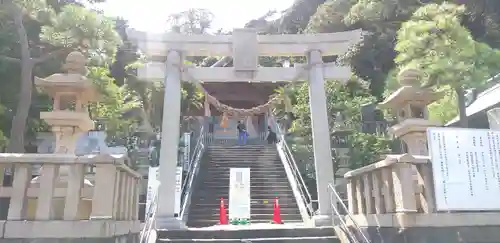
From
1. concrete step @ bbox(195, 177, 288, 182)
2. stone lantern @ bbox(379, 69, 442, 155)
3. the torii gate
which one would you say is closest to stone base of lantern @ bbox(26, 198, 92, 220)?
the torii gate

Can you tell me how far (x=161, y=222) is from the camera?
845 centimetres

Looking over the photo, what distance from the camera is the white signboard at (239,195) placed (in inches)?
397

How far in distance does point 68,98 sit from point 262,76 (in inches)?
195

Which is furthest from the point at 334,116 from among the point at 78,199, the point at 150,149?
the point at 78,199

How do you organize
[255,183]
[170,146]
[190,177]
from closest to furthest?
[170,146]
[190,177]
[255,183]

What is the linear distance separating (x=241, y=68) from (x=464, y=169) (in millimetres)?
6012

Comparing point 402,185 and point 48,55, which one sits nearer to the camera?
point 402,185

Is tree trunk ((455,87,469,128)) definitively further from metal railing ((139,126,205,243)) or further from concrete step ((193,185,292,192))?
metal railing ((139,126,205,243))

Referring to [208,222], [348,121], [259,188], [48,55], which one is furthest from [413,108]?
[348,121]

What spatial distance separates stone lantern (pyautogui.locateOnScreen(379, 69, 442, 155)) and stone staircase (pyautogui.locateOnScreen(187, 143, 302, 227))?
414cm

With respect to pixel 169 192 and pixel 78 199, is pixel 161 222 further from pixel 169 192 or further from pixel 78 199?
pixel 78 199

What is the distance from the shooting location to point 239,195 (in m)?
10.4

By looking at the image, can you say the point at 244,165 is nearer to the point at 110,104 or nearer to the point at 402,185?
the point at 110,104

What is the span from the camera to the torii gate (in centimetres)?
927
